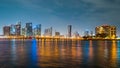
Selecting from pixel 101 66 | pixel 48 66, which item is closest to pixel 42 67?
pixel 48 66

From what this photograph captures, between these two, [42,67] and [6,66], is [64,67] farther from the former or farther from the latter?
[6,66]

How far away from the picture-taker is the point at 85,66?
37.9 m

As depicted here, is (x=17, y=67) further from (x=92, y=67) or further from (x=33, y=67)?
(x=92, y=67)

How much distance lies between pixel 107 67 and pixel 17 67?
44.8 ft

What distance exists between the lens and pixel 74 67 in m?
36.5

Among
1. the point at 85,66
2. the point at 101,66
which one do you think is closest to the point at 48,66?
the point at 85,66

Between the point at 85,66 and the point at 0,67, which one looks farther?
the point at 85,66

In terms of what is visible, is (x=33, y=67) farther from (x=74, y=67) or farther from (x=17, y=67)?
(x=74, y=67)

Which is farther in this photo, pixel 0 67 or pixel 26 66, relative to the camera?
pixel 26 66

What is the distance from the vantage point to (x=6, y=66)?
121ft

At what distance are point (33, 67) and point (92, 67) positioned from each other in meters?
9.09

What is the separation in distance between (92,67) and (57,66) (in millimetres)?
5416

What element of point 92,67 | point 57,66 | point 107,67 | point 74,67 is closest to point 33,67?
point 57,66

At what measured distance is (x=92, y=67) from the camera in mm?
36594
